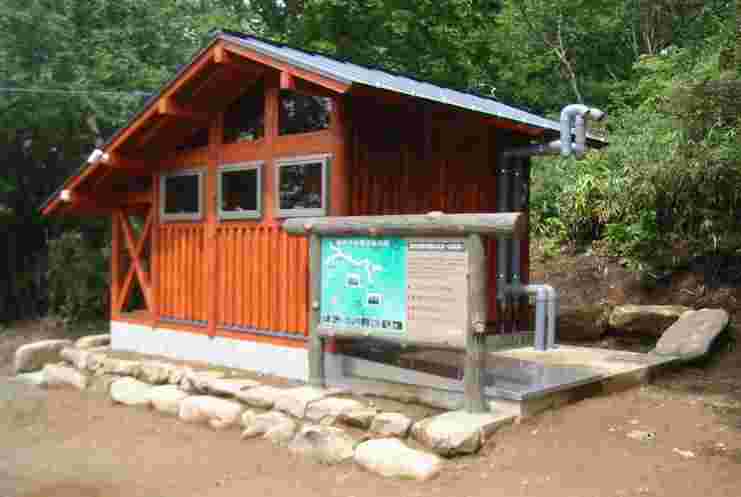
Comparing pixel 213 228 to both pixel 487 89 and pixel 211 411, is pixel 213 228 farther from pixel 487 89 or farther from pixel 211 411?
pixel 487 89

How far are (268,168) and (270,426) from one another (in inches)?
124

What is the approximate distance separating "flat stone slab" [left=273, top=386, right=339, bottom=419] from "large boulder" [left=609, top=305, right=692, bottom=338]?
432 cm

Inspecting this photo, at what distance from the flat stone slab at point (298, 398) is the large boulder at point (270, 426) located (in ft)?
0.26

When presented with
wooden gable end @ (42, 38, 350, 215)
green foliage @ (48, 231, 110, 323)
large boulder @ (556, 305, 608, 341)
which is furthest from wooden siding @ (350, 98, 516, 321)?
green foliage @ (48, 231, 110, 323)

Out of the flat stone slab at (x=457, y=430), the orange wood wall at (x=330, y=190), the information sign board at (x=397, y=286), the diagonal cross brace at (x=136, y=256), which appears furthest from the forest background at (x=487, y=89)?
the diagonal cross brace at (x=136, y=256)

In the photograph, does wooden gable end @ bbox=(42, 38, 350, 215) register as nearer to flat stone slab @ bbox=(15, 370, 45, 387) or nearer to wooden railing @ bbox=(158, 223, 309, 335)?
wooden railing @ bbox=(158, 223, 309, 335)

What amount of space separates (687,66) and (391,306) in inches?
369

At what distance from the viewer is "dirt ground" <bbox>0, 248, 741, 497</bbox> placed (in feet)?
17.9

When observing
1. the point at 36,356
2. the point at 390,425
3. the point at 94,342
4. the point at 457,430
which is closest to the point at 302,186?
the point at 390,425

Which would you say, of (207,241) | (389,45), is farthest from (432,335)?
(389,45)

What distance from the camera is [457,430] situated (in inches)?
242

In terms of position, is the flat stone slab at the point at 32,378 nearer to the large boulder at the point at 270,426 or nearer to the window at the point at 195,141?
the window at the point at 195,141

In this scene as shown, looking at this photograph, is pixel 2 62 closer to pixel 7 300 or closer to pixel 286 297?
pixel 7 300

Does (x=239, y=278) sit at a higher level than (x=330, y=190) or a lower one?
lower
